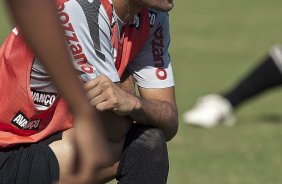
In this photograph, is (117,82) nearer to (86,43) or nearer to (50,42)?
(86,43)

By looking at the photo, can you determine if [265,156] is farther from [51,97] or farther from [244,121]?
[51,97]

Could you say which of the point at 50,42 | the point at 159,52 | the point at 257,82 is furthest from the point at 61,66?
the point at 257,82

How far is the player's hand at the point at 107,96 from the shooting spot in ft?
11.8

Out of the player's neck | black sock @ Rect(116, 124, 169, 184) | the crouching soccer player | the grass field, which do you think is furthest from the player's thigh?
the grass field

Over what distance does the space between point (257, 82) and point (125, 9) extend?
5160 mm

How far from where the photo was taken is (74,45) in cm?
385

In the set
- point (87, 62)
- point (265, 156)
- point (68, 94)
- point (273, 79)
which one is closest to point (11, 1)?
point (68, 94)

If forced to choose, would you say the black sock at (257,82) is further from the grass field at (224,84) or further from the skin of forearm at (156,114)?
the skin of forearm at (156,114)

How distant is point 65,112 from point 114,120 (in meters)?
0.21

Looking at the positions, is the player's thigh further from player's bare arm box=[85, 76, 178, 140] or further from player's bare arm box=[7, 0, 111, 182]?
player's bare arm box=[7, 0, 111, 182]

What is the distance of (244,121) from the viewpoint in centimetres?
909

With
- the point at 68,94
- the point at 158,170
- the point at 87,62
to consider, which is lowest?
the point at 158,170

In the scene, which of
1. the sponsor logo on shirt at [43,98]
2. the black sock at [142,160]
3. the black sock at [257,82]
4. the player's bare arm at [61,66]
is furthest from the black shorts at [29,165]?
the black sock at [257,82]

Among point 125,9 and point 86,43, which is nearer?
point 86,43
